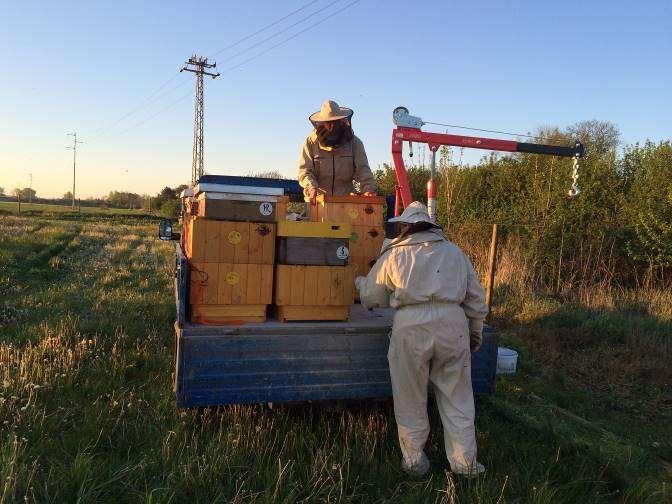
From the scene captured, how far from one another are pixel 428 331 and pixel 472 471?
1064 mm

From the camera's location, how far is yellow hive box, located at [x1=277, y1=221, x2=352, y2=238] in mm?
4441

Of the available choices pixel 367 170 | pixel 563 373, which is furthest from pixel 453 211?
pixel 367 170

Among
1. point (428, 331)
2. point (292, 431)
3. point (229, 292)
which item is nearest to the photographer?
point (428, 331)

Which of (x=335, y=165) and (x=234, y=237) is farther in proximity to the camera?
(x=335, y=165)

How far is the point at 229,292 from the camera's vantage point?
4.30 meters

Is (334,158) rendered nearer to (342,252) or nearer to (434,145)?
(434,145)

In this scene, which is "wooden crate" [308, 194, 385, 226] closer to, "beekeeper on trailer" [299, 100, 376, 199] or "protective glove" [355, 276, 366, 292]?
"beekeeper on trailer" [299, 100, 376, 199]

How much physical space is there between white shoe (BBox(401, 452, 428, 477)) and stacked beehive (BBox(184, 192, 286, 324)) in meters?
1.55

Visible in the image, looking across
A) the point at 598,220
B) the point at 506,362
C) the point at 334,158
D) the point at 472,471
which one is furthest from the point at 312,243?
the point at 598,220

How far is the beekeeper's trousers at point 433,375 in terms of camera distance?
4.10 meters

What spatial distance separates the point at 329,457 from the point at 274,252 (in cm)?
160

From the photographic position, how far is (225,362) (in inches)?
158

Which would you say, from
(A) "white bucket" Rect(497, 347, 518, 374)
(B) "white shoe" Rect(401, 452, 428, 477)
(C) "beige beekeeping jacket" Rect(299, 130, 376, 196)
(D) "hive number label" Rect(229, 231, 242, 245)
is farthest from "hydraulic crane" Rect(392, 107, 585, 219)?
(B) "white shoe" Rect(401, 452, 428, 477)

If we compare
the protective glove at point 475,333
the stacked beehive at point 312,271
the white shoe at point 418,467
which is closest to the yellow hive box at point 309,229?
the stacked beehive at point 312,271
